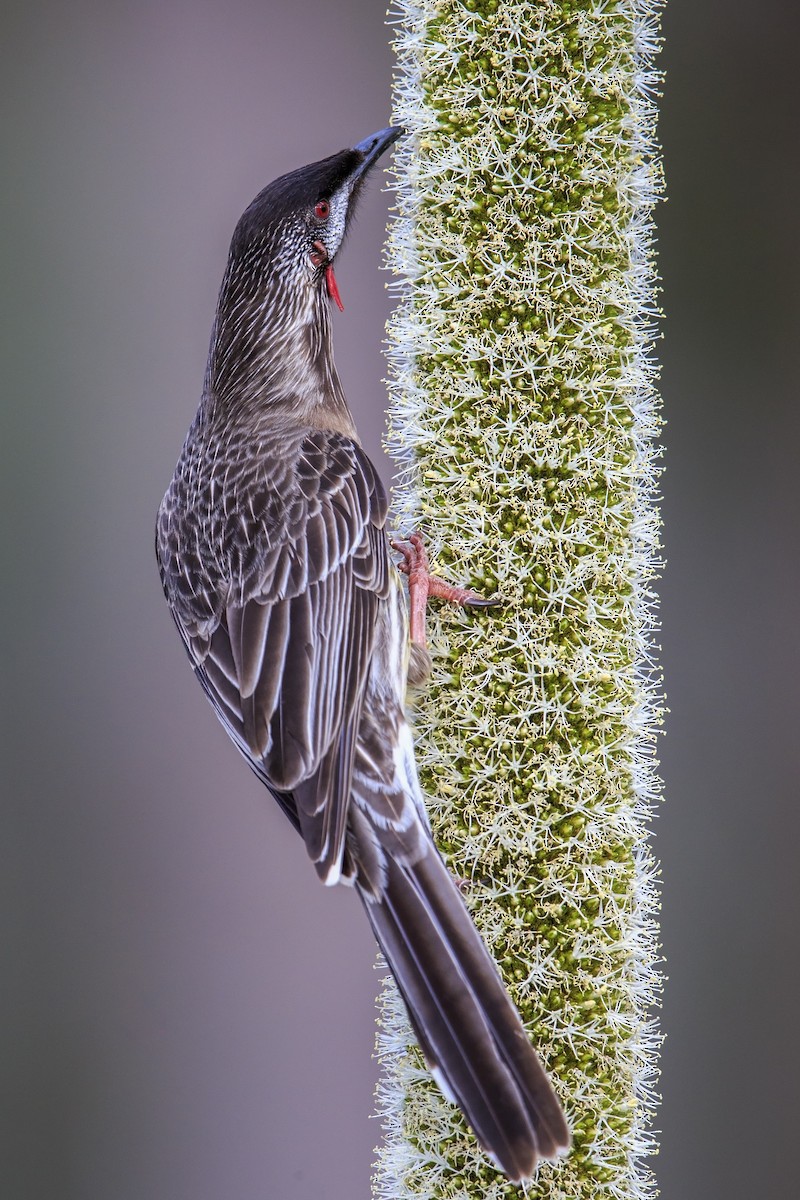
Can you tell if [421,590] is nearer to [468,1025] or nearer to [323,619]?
[323,619]

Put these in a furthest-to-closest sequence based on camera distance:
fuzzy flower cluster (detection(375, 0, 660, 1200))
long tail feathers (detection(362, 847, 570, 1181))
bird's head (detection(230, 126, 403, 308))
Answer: bird's head (detection(230, 126, 403, 308)) < fuzzy flower cluster (detection(375, 0, 660, 1200)) < long tail feathers (detection(362, 847, 570, 1181))

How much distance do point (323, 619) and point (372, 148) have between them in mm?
843

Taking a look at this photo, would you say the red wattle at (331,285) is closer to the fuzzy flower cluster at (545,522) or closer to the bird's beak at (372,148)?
the bird's beak at (372,148)

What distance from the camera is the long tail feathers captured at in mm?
1608

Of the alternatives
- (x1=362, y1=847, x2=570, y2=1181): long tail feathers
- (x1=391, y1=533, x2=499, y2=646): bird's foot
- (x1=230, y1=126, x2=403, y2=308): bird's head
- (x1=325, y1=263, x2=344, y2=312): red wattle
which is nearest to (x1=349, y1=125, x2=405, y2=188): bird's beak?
(x1=230, y1=126, x2=403, y2=308): bird's head

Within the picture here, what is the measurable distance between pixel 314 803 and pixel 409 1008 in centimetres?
37

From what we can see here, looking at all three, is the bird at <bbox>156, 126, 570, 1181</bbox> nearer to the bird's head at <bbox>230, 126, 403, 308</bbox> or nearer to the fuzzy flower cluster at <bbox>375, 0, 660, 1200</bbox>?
the bird's head at <bbox>230, 126, 403, 308</bbox>

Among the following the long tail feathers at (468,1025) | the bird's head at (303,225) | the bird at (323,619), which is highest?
the bird's head at (303,225)

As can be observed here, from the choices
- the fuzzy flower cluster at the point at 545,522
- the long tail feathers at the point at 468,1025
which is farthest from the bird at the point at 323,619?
the fuzzy flower cluster at the point at 545,522

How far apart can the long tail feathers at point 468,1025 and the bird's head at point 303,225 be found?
126cm

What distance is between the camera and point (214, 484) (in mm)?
2508

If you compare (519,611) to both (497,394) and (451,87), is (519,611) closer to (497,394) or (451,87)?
(497,394)

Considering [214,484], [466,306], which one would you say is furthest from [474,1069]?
[214,484]

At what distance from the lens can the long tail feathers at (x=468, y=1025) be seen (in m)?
1.61
